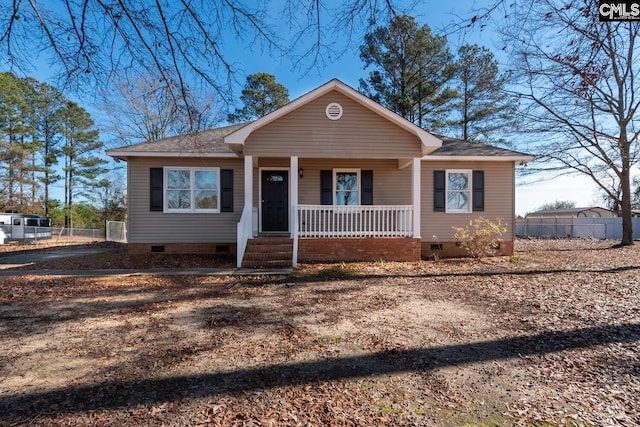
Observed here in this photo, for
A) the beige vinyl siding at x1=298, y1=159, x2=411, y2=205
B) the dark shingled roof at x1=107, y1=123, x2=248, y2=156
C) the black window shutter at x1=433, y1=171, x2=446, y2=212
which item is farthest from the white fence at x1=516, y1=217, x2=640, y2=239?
the dark shingled roof at x1=107, y1=123, x2=248, y2=156

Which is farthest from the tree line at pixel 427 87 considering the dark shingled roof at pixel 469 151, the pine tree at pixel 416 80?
the dark shingled roof at pixel 469 151

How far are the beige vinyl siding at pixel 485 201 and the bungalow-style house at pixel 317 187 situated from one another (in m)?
0.03

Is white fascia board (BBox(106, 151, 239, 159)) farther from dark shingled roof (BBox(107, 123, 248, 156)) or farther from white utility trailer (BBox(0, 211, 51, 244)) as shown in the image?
white utility trailer (BBox(0, 211, 51, 244))

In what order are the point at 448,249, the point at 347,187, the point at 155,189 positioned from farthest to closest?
the point at 347,187, the point at 448,249, the point at 155,189

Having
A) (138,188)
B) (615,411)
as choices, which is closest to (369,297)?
(615,411)

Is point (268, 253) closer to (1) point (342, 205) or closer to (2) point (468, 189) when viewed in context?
(1) point (342, 205)

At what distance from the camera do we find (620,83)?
12570 millimetres

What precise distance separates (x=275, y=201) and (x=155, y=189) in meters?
3.85

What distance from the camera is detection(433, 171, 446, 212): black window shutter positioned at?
10781mm

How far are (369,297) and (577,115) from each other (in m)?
13.9

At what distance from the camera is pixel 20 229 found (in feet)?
61.4

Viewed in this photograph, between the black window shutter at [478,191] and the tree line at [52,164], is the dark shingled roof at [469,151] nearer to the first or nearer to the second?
the black window shutter at [478,191]

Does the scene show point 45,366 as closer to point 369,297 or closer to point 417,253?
point 369,297

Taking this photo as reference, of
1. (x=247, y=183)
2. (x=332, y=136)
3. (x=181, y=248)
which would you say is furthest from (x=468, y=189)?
(x=181, y=248)
